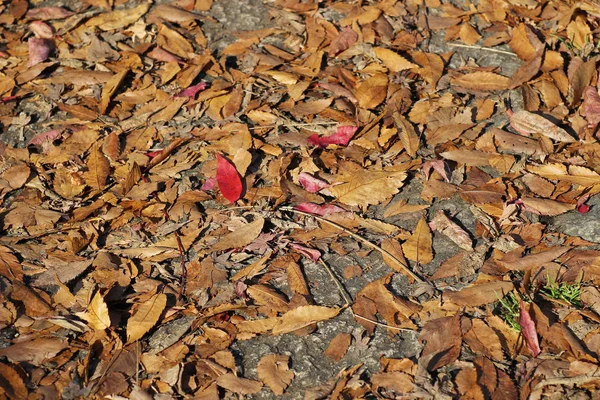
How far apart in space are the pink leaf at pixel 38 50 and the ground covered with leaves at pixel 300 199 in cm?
1

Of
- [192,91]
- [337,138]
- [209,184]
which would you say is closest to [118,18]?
[192,91]

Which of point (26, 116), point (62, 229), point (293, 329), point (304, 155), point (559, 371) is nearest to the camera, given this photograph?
point (559, 371)

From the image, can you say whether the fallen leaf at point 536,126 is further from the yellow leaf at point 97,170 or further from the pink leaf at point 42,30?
the pink leaf at point 42,30

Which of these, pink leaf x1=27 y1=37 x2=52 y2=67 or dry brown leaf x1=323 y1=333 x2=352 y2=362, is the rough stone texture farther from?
pink leaf x1=27 y1=37 x2=52 y2=67

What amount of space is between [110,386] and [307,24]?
198 cm

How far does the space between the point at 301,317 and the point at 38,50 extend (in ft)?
6.46

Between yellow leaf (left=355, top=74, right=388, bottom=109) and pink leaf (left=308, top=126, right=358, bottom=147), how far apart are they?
0.55ft

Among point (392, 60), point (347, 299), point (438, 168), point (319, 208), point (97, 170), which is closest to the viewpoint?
point (347, 299)

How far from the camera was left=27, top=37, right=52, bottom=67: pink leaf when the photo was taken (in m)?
3.33

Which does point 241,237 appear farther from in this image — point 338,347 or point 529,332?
point 529,332

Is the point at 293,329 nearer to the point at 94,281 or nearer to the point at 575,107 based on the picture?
the point at 94,281

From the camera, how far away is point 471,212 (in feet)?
8.30

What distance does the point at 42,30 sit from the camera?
11.5 feet

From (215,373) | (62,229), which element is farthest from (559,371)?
(62,229)
